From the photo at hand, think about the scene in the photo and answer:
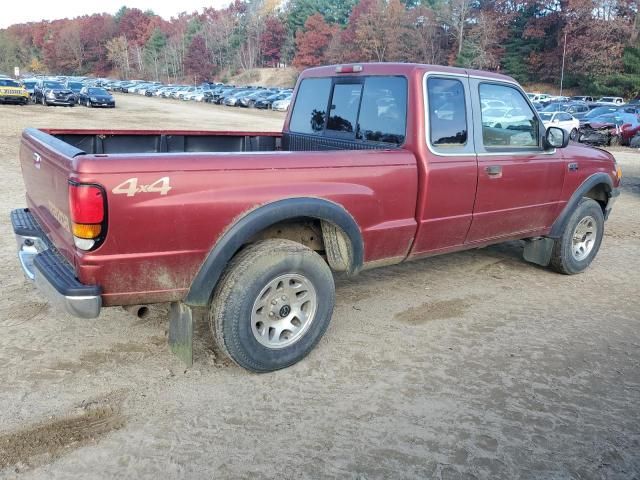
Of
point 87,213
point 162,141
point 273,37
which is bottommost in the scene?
point 87,213

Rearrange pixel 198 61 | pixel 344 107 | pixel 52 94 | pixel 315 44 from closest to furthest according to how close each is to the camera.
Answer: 1. pixel 344 107
2. pixel 52 94
3. pixel 315 44
4. pixel 198 61

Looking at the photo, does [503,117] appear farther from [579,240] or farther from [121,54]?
[121,54]

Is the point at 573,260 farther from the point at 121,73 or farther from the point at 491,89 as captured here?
the point at 121,73

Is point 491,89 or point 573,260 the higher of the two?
point 491,89

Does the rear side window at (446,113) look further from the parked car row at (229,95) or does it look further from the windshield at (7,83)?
the windshield at (7,83)

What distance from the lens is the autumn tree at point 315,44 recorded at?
9981cm

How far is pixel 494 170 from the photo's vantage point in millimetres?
4656

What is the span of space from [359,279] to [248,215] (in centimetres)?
246

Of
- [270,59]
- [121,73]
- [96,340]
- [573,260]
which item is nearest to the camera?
[96,340]

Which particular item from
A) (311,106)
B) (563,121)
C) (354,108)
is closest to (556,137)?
(354,108)

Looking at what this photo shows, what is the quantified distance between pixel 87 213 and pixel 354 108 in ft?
8.38

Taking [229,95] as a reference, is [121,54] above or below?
above

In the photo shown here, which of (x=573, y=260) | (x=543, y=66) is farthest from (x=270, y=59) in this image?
(x=573, y=260)

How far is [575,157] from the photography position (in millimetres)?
5473
